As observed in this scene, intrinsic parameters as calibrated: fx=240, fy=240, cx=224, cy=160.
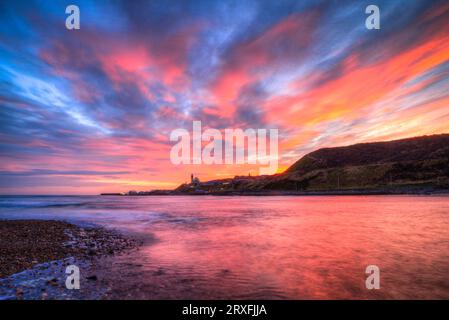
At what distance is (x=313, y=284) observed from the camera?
1080 cm

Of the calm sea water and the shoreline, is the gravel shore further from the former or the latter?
the calm sea water

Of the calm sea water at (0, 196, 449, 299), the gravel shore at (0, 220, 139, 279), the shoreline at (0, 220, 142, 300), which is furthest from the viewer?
the gravel shore at (0, 220, 139, 279)

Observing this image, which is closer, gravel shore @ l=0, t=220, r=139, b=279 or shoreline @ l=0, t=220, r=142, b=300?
shoreline @ l=0, t=220, r=142, b=300

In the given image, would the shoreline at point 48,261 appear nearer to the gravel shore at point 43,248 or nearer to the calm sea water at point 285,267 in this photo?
the gravel shore at point 43,248

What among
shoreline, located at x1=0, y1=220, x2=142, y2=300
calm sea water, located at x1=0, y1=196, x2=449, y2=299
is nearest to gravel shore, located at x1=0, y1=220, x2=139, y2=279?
shoreline, located at x1=0, y1=220, x2=142, y2=300

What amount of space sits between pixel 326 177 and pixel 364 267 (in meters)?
196

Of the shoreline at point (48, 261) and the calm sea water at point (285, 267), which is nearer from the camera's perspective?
the shoreline at point (48, 261)

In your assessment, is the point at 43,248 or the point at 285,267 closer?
the point at 285,267

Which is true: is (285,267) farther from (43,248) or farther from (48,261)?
(43,248)

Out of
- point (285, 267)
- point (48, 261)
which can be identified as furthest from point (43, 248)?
point (285, 267)

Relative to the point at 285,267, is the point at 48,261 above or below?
above

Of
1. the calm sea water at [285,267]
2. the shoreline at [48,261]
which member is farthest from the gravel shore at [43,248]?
the calm sea water at [285,267]
